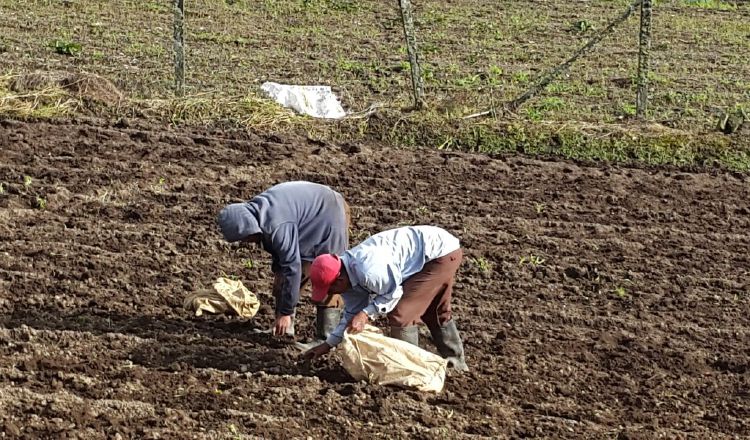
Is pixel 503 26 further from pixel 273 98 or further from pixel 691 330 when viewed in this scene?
pixel 691 330

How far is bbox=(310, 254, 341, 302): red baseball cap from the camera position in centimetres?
677

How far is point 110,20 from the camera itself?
17578 mm

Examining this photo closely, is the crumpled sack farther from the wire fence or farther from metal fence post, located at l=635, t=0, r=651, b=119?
metal fence post, located at l=635, t=0, r=651, b=119

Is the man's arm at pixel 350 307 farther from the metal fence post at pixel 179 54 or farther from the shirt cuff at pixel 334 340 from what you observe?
the metal fence post at pixel 179 54

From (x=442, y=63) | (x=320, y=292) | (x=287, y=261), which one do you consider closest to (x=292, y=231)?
(x=287, y=261)

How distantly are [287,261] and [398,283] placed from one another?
2.58 feet

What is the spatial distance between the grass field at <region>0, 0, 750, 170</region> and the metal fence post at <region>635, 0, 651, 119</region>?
8.6 inches

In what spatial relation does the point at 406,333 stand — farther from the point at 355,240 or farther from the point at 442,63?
the point at 442,63

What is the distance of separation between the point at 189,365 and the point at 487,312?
7.66 feet

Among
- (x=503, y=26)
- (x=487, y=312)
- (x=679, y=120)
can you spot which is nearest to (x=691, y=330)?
(x=487, y=312)

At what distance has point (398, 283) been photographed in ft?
23.0

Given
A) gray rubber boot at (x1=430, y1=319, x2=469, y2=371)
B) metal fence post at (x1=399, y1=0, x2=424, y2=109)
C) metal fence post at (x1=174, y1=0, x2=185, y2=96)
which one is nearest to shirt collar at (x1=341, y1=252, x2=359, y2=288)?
gray rubber boot at (x1=430, y1=319, x2=469, y2=371)

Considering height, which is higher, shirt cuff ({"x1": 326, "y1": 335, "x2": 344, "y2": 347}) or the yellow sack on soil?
shirt cuff ({"x1": 326, "y1": 335, "x2": 344, "y2": 347})

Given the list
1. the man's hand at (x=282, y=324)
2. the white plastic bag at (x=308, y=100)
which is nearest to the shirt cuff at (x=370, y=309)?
the man's hand at (x=282, y=324)
